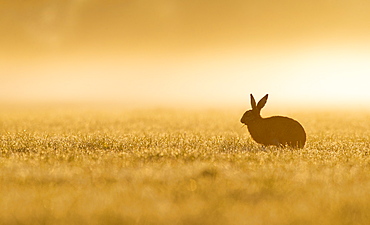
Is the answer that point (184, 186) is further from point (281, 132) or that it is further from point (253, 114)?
point (253, 114)

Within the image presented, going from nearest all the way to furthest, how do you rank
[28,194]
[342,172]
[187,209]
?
[187,209], [28,194], [342,172]

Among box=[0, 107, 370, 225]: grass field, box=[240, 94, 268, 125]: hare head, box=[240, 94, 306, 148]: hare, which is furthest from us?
box=[240, 94, 268, 125]: hare head

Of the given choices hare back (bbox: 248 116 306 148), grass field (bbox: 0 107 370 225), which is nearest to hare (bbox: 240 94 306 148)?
hare back (bbox: 248 116 306 148)

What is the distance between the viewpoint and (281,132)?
43.1ft

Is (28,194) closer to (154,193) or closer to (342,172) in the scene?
(154,193)

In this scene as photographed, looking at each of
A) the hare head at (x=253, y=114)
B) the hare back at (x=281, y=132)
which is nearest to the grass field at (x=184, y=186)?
the hare back at (x=281, y=132)

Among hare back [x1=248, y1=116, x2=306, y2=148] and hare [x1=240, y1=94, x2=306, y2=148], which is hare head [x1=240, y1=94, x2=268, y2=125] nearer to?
hare [x1=240, y1=94, x2=306, y2=148]

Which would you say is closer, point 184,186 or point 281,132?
point 184,186

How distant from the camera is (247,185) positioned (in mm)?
7996

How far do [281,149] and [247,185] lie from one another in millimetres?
4990

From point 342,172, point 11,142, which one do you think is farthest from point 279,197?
point 11,142

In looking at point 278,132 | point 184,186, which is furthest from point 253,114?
point 184,186

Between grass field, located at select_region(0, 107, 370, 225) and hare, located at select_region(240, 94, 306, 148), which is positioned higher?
hare, located at select_region(240, 94, 306, 148)

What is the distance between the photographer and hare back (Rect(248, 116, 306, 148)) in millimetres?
13125
